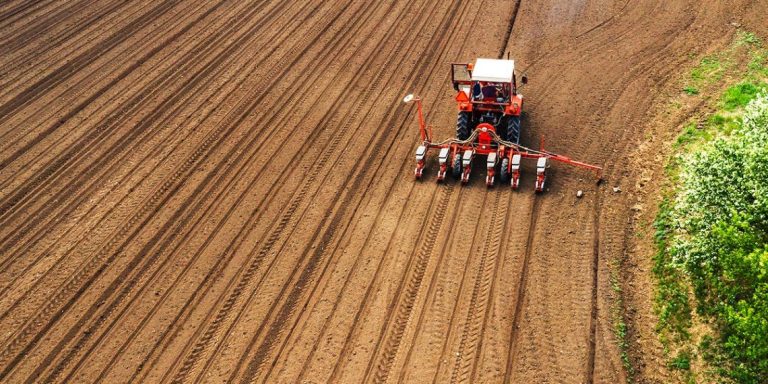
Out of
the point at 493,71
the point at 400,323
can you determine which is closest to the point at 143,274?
the point at 400,323

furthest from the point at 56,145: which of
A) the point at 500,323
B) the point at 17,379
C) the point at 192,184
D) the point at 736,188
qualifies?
the point at 736,188

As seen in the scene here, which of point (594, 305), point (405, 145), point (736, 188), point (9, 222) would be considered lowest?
point (9, 222)

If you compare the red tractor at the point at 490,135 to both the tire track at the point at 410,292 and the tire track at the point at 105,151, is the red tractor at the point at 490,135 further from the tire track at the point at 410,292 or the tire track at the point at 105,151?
the tire track at the point at 105,151

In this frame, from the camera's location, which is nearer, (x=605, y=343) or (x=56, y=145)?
(x=605, y=343)

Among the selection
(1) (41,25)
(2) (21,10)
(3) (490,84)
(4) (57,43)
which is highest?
(2) (21,10)

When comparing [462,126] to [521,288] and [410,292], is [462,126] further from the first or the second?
[410,292]

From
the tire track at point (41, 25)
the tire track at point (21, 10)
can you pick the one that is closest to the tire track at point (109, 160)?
the tire track at point (41, 25)

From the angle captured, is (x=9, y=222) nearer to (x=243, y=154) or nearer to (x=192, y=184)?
(x=192, y=184)
